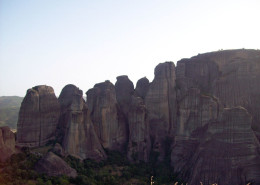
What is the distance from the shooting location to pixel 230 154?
27.7 metres

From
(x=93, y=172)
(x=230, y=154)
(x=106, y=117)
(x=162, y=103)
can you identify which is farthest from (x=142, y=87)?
(x=230, y=154)

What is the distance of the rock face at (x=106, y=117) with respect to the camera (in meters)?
36.8

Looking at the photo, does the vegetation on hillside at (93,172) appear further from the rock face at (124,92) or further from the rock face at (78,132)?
the rock face at (124,92)

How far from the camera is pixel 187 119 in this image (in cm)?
3456

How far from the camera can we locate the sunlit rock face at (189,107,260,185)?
2714cm

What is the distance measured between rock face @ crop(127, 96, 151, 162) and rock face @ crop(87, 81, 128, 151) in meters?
1.69

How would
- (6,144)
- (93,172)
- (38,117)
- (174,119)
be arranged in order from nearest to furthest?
(6,144)
(93,172)
(38,117)
(174,119)

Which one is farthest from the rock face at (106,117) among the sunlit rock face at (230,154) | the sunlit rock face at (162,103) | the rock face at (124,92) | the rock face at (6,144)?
the sunlit rock face at (230,154)

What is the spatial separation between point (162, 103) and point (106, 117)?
772 centimetres

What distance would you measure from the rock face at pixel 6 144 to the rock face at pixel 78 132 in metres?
5.53

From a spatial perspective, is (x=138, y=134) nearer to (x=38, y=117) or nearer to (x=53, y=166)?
(x=38, y=117)

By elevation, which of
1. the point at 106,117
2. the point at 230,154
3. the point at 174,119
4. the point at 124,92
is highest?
the point at 124,92

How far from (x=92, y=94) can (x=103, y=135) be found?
5.45 metres

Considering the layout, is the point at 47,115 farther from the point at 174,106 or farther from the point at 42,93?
the point at 174,106
